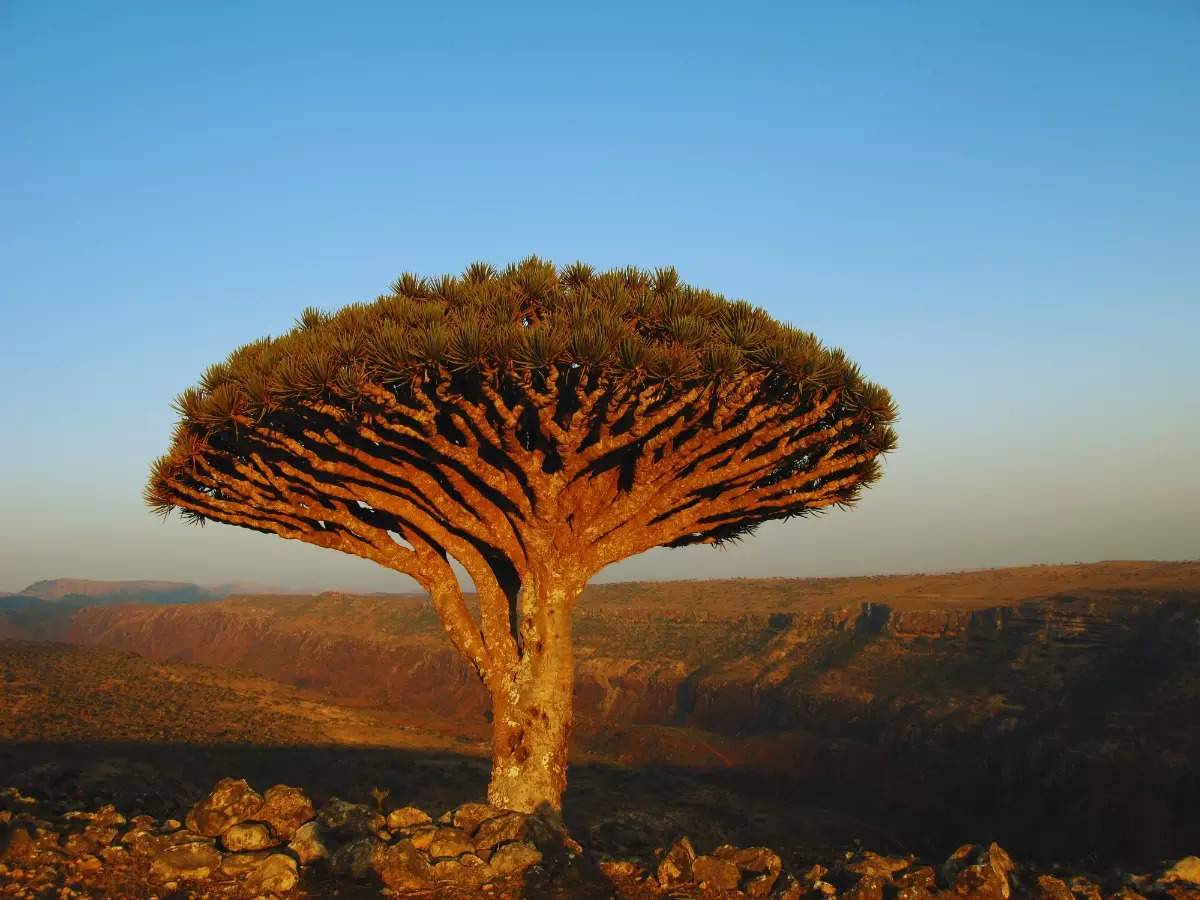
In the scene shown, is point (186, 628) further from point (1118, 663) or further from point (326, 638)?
point (1118, 663)

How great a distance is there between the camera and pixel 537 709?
425 inches

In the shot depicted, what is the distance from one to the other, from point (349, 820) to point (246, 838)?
1.02m

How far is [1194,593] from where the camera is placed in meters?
33.8

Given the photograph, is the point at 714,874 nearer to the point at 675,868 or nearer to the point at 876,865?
the point at 675,868

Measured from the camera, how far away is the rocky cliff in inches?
927

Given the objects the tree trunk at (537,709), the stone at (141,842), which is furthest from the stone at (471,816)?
the stone at (141,842)

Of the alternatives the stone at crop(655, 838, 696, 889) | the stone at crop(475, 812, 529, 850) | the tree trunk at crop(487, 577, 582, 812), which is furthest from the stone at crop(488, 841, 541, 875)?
the tree trunk at crop(487, 577, 582, 812)

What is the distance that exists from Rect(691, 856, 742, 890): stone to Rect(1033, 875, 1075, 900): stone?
2674mm

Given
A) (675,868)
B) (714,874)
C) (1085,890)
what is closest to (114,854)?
(675,868)

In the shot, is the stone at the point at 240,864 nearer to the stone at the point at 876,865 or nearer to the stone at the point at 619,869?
the stone at the point at 619,869

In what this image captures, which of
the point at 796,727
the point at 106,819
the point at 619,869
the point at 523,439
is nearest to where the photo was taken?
the point at 619,869

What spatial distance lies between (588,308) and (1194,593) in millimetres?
34565

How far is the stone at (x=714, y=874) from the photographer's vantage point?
8.00 metres

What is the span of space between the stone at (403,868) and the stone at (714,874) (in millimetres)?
2534
